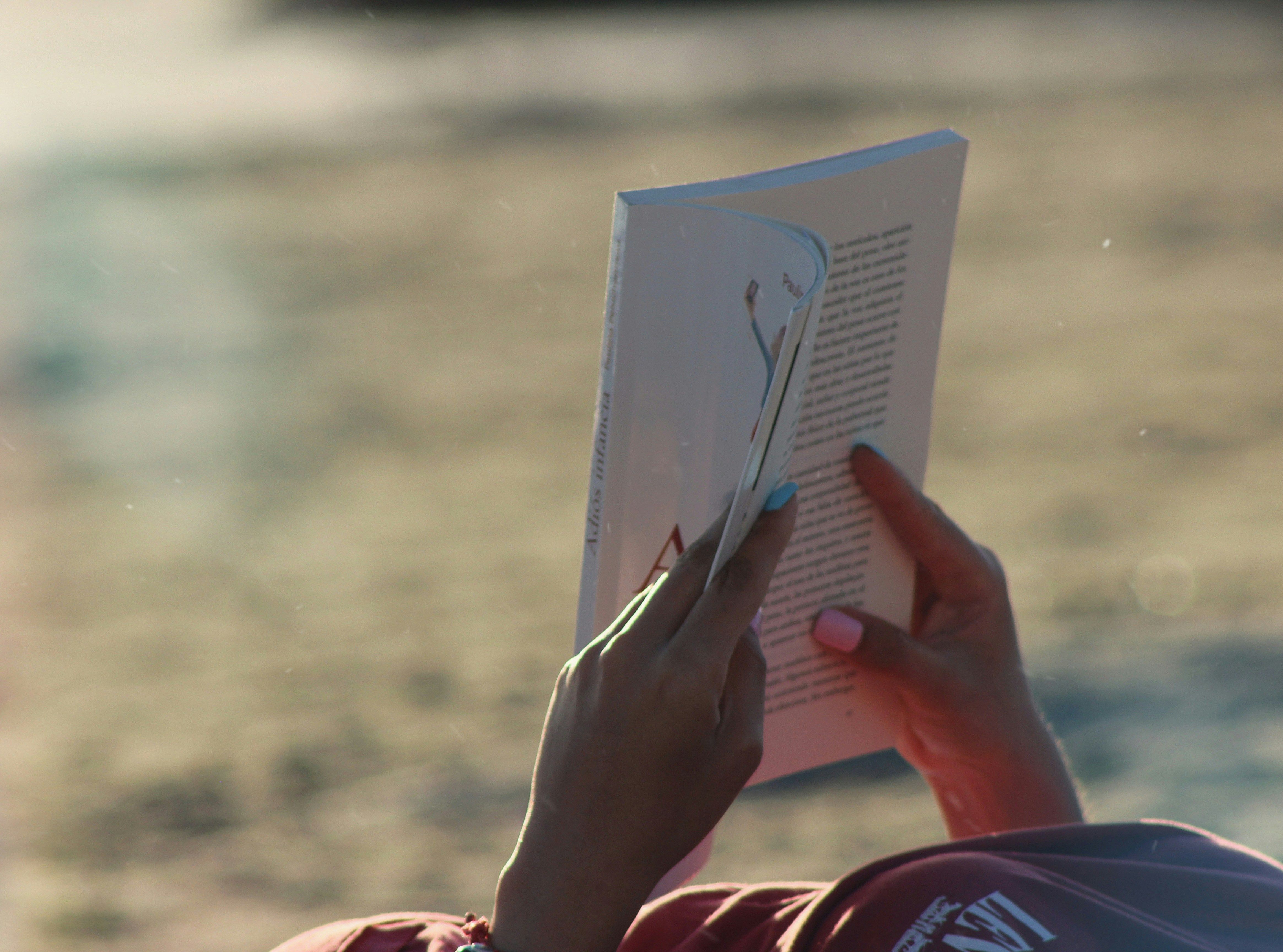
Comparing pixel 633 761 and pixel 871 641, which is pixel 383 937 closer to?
pixel 633 761

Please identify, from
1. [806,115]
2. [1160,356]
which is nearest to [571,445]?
[1160,356]

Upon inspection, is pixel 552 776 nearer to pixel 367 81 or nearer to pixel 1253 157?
pixel 1253 157

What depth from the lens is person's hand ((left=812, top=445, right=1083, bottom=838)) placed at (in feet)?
4.20

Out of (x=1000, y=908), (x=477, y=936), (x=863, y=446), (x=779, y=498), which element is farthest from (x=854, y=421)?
(x=477, y=936)

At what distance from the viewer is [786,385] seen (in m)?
0.87

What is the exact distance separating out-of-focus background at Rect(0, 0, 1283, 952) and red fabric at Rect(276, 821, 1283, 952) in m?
1.52

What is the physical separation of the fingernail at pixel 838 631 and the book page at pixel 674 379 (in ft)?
0.71

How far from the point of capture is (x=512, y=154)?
7.18 meters

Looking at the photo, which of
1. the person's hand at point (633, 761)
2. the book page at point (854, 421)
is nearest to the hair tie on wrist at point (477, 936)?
the person's hand at point (633, 761)

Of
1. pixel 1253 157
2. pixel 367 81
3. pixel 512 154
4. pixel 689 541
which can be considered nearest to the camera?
pixel 689 541

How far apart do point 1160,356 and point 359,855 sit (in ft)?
11.4

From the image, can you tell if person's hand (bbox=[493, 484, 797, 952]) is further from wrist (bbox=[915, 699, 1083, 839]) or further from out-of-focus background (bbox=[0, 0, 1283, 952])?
out-of-focus background (bbox=[0, 0, 1283, 952])

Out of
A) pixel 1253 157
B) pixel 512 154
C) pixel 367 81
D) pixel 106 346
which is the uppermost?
pixel 367 81

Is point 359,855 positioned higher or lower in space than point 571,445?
lower
